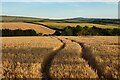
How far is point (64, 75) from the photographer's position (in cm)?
990

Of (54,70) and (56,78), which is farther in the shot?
(54,70)

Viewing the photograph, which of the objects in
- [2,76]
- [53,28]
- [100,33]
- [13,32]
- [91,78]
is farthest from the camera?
[53,28]

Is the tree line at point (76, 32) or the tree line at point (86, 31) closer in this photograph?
the tree line at point (76, 32)

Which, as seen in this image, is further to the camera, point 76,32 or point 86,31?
point 76,32

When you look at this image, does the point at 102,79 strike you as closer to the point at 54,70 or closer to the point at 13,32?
the point at 54,70

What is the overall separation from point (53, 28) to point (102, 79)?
84.7 meters

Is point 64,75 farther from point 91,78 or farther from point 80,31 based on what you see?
point 80,31

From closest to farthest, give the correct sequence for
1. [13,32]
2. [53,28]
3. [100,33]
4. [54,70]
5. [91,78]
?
[91,78], [54,70], [13,32], [100,33], [53,28]

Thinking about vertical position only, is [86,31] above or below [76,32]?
above

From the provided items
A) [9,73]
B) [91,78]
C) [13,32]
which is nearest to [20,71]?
[9,73]

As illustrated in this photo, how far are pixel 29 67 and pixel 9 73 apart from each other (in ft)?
4.20

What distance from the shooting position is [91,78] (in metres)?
9.47

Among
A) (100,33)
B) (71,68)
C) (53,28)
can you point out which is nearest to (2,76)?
(71,68)

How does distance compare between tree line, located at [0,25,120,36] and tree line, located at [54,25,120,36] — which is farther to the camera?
tree line, located at [54,25,120,36]
